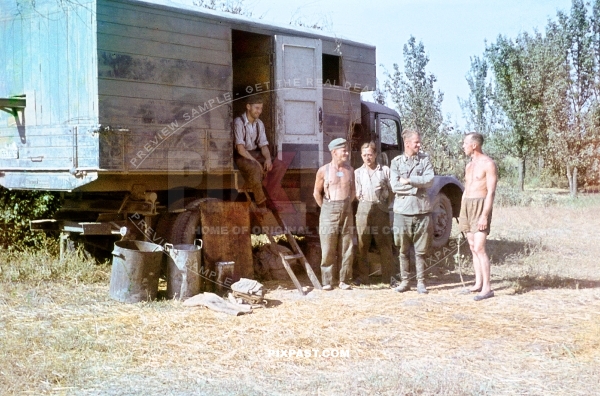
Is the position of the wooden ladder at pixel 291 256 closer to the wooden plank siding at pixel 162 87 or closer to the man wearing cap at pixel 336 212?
the man wearing cap at pixel 336 212

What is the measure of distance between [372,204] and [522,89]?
14.9 meters

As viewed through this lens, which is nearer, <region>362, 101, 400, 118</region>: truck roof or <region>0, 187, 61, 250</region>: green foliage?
<region>0, 187, 61, 250</region>: green foliage

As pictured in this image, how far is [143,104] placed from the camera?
6703 mm

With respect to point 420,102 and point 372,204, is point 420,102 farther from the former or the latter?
point 372,204

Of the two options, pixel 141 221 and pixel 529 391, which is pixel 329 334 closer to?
pixel 529 391

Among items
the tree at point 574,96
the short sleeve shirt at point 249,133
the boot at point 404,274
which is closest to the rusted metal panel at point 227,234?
the short sleeve shirt at point 249,133

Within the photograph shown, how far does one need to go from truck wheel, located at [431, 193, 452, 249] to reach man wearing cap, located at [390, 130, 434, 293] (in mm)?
2729

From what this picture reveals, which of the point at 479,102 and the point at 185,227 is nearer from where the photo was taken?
the point at 185,227

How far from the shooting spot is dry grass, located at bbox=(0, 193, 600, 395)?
4.23 meters

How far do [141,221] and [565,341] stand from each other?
471 cm

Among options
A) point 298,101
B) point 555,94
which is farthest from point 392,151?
point 555,94

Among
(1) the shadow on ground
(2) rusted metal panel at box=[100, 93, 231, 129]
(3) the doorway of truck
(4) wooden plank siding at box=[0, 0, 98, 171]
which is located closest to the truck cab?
(3) the doorway of truck

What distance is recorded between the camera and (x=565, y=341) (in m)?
5.33

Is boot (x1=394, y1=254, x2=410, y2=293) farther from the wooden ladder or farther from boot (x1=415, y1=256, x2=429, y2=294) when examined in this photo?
the wooden ladder
